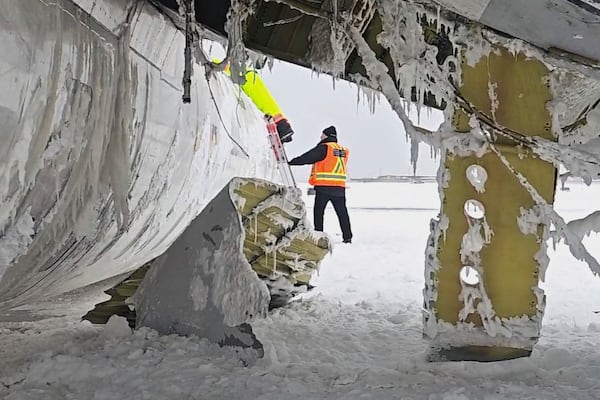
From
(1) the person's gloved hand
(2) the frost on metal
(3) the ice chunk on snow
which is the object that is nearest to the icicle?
(2) the frost on metal

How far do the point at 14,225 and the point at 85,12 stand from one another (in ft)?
2.28

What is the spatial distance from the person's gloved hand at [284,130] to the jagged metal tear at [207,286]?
4.02m

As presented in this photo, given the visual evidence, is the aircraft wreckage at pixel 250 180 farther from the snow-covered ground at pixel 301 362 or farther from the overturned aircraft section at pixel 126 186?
the snow-covered ground at pixel 301 362

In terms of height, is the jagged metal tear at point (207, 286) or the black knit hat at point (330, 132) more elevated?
the black knit hat at point (330, 132)

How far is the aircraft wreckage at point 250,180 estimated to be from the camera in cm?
180

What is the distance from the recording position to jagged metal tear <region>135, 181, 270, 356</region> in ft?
8.23

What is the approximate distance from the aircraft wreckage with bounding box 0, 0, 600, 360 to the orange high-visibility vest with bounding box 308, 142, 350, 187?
4.25m

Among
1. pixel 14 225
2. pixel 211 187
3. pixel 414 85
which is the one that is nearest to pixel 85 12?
pixel 14 225

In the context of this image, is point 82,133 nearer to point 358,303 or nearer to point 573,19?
point 573,19

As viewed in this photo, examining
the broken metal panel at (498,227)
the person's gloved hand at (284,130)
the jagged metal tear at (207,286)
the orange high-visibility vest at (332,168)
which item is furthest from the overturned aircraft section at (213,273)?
the orange high-visibility vest at (332,168)

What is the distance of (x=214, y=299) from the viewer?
252 centimetres

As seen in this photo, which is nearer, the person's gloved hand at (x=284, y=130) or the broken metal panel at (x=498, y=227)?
the broken metal panel at (x=498, y=227)

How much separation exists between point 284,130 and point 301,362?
4.76 metres

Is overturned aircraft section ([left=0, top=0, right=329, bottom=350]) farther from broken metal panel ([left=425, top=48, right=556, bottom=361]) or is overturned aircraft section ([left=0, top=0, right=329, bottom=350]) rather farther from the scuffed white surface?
broken metal panel ([left=425, top=48, right=556, bottom=361])
